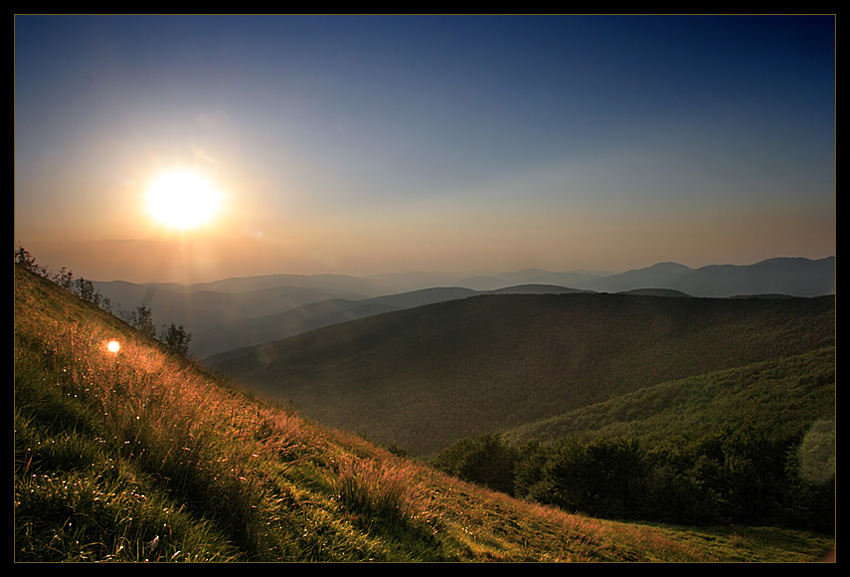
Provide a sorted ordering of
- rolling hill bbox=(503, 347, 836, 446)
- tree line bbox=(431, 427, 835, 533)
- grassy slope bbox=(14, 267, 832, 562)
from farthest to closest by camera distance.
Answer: rolling hill bbox=(503, 347, 836, 446)
tree line bbox=(431, 427, 835, 533)
grassy slope bbox=(14, 267, 832, 562)

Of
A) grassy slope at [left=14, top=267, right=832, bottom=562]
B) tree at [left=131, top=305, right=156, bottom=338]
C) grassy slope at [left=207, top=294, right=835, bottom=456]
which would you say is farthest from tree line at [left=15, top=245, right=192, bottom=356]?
grassy slope at [left=207, top=294, right=835, bottom=456]

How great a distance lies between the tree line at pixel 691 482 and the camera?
63.7ft

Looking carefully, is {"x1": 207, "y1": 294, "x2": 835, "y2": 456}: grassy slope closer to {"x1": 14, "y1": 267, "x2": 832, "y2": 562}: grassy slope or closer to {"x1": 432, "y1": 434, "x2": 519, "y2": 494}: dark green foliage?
{"x1": 432, "y1": 434, "x2": 519, "y2": 494}: dark green foliage

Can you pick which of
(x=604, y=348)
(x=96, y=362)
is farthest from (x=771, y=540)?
(x=604, y=348)

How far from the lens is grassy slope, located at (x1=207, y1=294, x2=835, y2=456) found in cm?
6206

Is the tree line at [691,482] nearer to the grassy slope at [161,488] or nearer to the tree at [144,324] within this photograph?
the grassy slope at [161,488]

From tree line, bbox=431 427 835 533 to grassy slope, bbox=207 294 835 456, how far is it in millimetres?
33199

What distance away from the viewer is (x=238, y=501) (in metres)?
3.04

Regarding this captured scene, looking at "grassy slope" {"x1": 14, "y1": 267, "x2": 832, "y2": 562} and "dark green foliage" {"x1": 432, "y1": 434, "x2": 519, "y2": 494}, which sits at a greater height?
"grassy slope" {"x1": 14, "y1": 267, "x2": 832, "y2": 562}


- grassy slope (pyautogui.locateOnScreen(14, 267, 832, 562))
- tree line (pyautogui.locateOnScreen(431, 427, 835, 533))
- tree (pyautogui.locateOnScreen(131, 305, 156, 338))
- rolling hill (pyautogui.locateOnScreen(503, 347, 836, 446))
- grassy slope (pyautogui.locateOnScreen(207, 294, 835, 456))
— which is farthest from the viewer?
grassy slope (pyautogui.locateOnScreen(207, 294, 835, 456))

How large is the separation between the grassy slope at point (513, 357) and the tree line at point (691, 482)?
3320 centimetres

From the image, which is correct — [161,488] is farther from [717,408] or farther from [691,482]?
[717,408]

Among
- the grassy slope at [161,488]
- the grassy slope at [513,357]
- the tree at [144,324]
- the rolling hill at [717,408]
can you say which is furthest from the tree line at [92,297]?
the grassy slope at [513,357]
